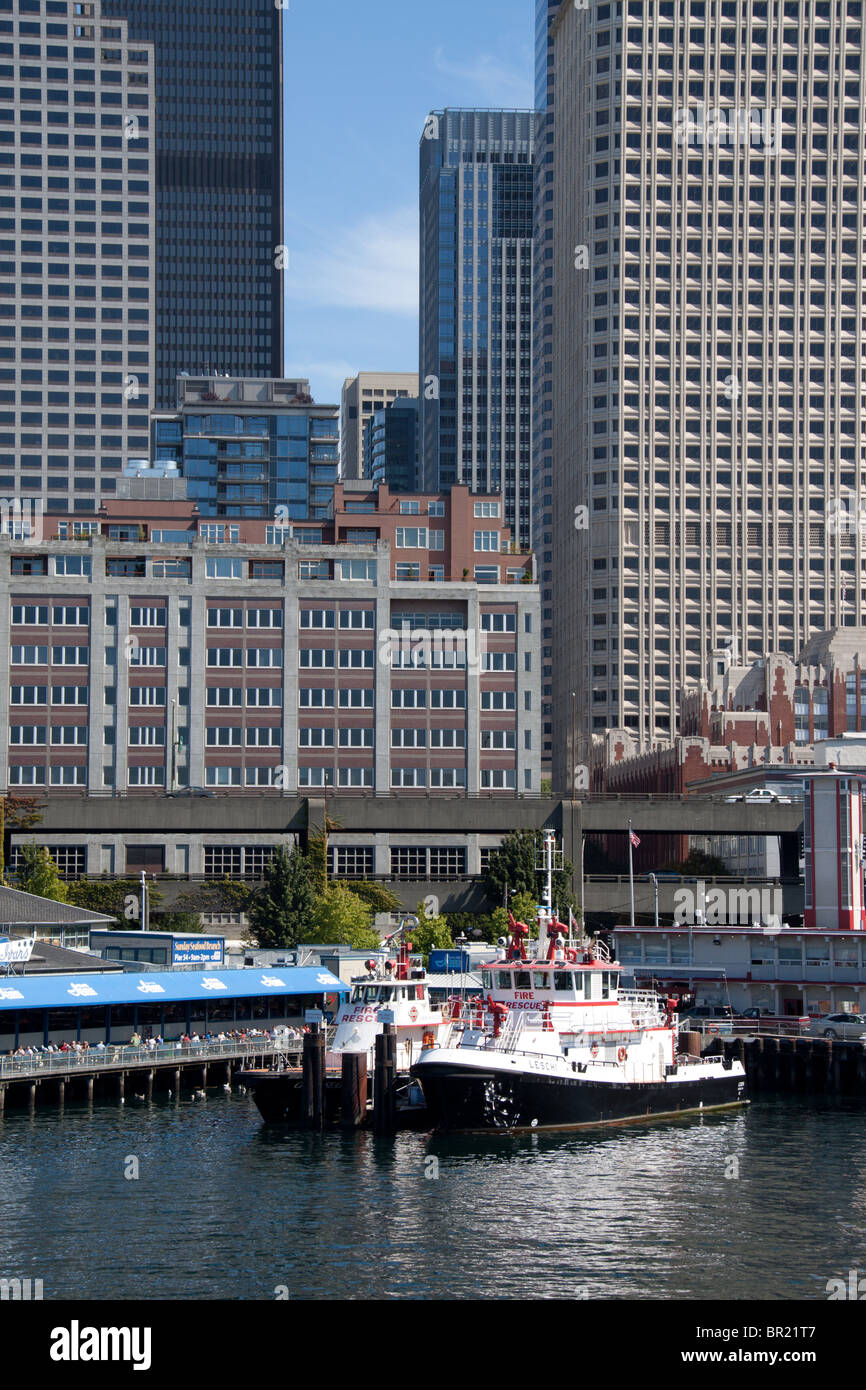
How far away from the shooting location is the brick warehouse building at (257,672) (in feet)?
479

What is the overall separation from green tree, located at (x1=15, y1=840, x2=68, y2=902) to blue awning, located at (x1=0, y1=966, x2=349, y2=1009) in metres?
28.2

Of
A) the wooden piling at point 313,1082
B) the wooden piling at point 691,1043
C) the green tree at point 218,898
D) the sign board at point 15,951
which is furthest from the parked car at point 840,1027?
the green tree at point 218,898

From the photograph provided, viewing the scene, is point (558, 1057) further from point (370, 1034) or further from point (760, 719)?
point (760, 719)

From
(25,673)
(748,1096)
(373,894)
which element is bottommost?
(748,1096)

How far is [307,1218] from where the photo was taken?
52.0 meters

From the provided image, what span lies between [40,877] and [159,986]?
3510 cm

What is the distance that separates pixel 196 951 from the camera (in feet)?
324

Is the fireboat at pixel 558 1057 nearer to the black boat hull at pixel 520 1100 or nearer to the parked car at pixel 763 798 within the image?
the black boat hull at pixel 520 1100

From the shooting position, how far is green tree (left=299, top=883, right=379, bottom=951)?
112 metres

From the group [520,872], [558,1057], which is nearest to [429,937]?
[520,872]
